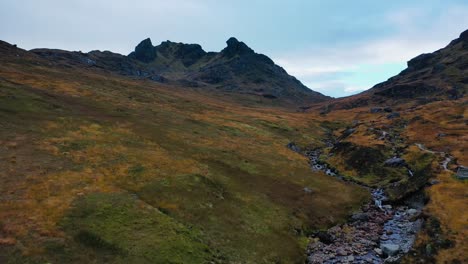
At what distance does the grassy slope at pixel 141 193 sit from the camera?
119ft

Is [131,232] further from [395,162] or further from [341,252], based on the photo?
[395,162]

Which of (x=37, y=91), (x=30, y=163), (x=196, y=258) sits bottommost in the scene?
(x=196, y=258)

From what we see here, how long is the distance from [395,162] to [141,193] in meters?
61.5

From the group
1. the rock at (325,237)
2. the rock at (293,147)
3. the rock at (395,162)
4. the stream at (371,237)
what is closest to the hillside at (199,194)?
the rock at (325,237)

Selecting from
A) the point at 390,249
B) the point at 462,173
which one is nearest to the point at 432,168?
the point at 462,173

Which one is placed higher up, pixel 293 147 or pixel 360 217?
pixel 293 147

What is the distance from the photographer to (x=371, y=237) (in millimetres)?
48844

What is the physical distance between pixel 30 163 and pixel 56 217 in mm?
17542

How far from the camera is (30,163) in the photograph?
51.5 metres

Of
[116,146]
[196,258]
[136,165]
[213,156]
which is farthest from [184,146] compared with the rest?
[196,258]

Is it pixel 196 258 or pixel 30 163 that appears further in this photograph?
pixel 30 163

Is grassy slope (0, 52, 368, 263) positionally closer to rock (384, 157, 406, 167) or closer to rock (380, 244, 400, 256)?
rock (380, 244, 400, 256)

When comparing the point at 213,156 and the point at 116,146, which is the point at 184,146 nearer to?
the point at 213,156

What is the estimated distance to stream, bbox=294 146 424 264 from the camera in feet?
142
